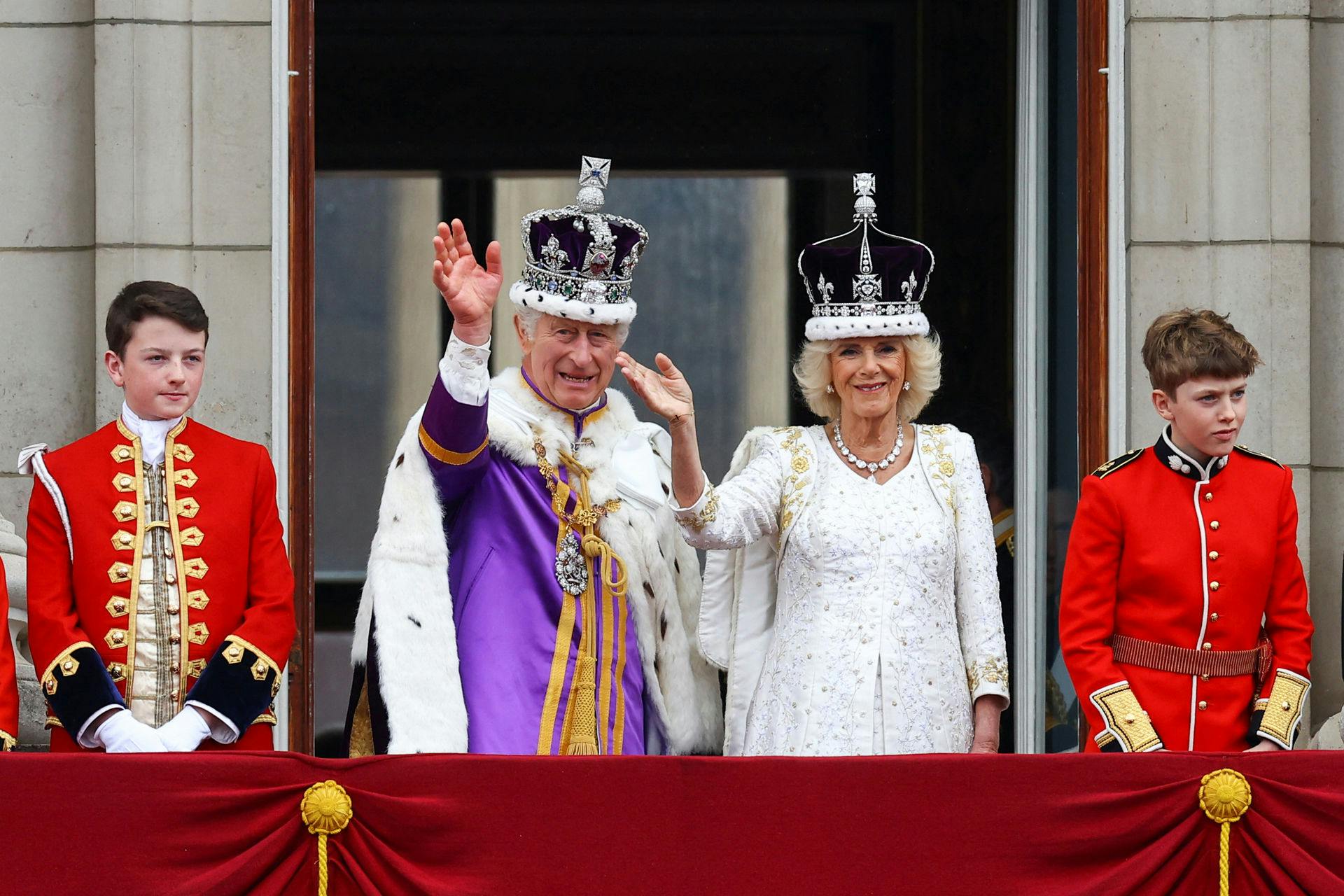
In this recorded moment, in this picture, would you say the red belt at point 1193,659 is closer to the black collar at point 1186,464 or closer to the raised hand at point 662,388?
the black collar at point 1186,464

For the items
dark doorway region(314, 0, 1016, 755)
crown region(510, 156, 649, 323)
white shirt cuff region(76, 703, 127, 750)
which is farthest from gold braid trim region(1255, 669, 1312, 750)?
dark doorway region(314, 0, 1016, 755)

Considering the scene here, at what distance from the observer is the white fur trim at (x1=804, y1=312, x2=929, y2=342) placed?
4.42 meters

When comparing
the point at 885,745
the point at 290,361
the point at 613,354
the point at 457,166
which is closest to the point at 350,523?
the point at 457,166

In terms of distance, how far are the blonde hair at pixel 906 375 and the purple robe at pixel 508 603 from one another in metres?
0.61

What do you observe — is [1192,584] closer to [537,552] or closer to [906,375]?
[906,375]

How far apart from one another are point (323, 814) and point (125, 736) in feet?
1.93

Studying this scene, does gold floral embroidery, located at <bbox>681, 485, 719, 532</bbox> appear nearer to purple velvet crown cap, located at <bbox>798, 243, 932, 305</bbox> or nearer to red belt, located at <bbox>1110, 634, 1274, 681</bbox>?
purple velvet crown cap, located at <bbox>798, 243, 932, 305</bbox>

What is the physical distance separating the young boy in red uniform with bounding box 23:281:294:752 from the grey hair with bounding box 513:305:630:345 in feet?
2.46

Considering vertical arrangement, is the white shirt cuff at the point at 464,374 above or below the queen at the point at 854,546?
above

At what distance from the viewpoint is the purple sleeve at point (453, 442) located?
423 centimetres

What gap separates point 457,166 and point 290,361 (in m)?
2.65

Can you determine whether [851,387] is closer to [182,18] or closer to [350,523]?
[182,18]

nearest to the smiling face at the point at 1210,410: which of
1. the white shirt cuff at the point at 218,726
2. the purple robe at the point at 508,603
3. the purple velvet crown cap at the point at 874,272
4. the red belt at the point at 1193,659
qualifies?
the red belt at the point at 1193,659

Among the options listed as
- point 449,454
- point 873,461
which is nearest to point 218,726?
point 449,454
